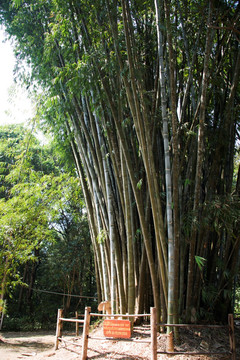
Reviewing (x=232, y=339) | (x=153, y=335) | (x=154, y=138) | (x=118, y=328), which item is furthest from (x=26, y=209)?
(x=232, y=339)

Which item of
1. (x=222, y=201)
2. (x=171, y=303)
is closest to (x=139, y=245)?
(x=171, y=303)

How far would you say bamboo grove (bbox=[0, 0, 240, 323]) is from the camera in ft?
8.95

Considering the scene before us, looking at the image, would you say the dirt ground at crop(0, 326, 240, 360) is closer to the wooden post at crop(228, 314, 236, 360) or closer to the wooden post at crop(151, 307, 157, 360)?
the wooden post at crop(228, 314, 236, 360)

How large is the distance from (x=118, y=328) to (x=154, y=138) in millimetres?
1996

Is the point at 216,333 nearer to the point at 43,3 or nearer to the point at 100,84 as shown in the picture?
the point at 100,84

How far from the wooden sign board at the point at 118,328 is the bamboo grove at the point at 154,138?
375mm

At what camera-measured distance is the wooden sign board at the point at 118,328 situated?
257 centimetres

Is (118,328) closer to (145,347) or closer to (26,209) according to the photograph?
(145,347)

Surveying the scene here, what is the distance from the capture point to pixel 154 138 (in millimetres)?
3352

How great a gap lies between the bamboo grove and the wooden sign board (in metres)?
0.37

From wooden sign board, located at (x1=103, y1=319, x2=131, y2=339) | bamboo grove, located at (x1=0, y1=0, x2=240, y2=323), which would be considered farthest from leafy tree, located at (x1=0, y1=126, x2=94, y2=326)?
wooden sign board, located at (x1=103, y1=319, x2=131, y2=339)

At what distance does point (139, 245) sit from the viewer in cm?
354

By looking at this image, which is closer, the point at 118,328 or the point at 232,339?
the point at 232,339

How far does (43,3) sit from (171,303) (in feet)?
12.5
